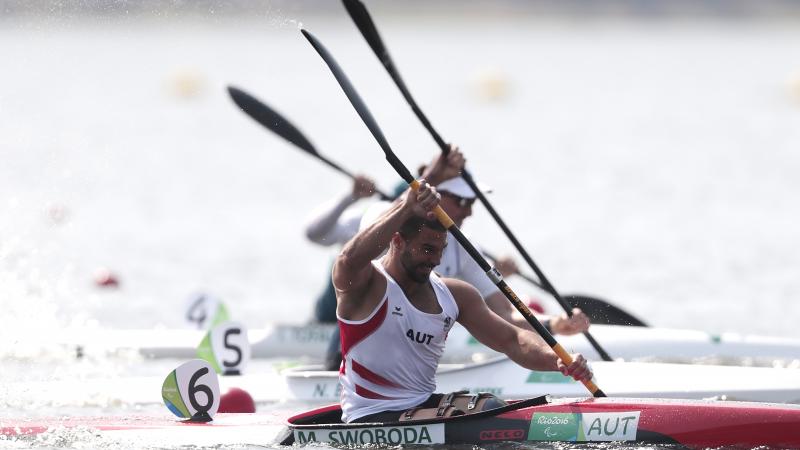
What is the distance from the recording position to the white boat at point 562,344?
10.5 metres

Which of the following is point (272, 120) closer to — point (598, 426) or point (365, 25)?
point (365, 25)

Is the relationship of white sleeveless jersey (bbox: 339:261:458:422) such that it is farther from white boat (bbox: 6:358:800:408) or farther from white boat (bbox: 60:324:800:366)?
white boat (bbox: 60:324:800:366)

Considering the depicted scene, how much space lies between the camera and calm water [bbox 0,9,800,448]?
14477 mm

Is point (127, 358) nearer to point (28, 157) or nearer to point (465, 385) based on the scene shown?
point (465, 385)

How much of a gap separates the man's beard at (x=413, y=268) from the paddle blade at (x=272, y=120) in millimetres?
3049

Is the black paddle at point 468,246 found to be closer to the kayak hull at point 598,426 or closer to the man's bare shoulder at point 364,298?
the kayak hull at point 598,426

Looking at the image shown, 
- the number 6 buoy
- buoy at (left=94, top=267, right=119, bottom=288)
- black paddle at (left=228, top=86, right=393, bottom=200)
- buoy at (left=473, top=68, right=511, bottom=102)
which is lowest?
the number 6 buoy

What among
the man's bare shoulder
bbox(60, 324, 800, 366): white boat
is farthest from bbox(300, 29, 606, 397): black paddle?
bbox(60, 324, 800, 366): white boat

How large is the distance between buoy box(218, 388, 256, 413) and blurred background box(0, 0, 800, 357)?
2304mm

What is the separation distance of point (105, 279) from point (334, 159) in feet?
42.1

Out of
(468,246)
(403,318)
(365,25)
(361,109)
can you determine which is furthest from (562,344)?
(403,318)

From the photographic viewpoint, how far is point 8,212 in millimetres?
16859

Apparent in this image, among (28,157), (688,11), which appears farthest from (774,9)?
(28,157)

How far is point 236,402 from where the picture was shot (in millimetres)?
8883
